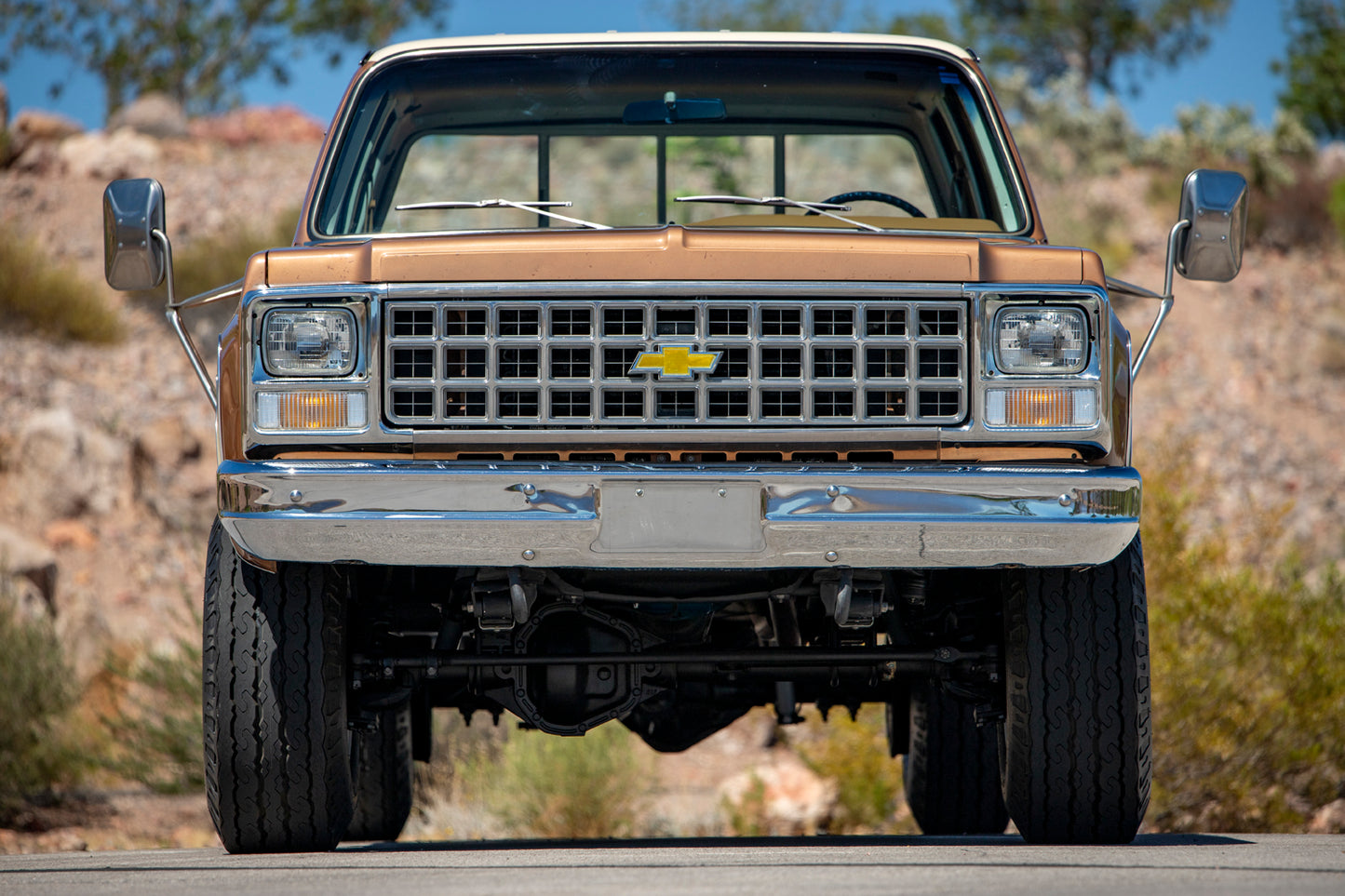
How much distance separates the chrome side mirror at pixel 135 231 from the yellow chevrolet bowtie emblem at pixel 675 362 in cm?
143

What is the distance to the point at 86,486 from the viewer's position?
494 inches

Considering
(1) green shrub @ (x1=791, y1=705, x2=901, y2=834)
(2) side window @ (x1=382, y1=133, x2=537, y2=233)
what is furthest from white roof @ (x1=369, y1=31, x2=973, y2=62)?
(1) green shrub @ (x1=791, y1=705, x2=901, y2=834)

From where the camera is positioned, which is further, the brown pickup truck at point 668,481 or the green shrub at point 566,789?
the green shrub at point 566,789

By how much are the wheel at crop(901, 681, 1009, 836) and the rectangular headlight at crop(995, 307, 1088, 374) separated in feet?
5.66

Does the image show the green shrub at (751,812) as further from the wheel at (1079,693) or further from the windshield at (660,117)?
the wheel at (1079,693)

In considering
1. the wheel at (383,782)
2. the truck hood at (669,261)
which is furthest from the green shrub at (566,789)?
the truck hood at (669,261)

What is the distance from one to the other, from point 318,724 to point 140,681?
5.88 metres

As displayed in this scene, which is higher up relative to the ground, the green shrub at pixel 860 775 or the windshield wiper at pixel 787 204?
the windshield wiper at pixel 787 204

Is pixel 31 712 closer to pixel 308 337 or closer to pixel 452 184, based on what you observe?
pixel 452 184

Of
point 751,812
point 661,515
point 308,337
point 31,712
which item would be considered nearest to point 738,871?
point 661,515

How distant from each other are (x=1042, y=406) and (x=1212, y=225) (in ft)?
2.88

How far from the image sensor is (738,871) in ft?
10.5

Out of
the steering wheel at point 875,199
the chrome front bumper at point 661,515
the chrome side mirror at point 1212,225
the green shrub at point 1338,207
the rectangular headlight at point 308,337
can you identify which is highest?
the green shrub at point 1338,207

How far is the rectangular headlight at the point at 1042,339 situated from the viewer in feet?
11.4
